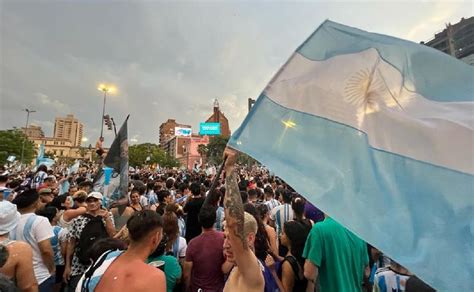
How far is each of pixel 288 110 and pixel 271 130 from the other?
0.67ft

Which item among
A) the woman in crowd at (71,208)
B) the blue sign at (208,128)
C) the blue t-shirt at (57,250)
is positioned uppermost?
the blue sign at (208,128)

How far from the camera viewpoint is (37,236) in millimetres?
3590

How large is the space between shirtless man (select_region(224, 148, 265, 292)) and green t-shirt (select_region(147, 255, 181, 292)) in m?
1.10

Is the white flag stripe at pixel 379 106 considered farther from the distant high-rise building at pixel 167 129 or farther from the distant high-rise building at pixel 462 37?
the distant high-rise building at pixel 167 129

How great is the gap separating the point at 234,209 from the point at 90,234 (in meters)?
2.58

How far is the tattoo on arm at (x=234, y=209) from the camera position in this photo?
1928 mm

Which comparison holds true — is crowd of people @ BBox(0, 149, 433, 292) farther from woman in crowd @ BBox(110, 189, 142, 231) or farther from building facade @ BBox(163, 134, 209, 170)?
building facade @ BBox(163, 134, 209, 170)

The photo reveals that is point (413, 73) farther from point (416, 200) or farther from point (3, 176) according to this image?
point (3, 176)

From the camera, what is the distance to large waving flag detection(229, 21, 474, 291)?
149cm

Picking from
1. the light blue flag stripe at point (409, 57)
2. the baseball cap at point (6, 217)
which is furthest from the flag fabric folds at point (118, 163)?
the light blue flag stripe at point (409, 57)

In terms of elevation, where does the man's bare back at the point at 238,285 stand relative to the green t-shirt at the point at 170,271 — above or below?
above

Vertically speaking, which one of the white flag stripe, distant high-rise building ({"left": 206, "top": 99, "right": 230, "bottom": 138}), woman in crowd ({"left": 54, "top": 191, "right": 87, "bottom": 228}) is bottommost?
woman in crowd ({"left": 54, "top": 191, "right": 87, "bottom": 228})

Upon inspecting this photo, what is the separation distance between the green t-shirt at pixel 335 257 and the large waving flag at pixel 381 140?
3.67ft

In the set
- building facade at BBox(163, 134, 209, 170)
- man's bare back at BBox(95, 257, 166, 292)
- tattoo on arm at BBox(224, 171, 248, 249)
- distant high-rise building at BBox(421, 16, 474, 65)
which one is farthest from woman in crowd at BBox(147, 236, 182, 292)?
building facade at BBox(163, 134, 209, 170)
